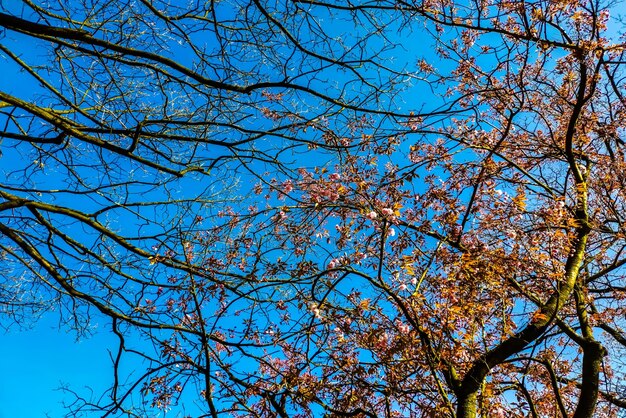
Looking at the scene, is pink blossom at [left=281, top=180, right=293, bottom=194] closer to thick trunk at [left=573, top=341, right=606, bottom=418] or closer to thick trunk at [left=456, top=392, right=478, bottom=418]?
thick trunk at [left=456, top=392, right=478, bottom=418]

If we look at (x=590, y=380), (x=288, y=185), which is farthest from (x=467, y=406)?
(x=288, y=185)

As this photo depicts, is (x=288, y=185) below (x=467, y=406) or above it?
above

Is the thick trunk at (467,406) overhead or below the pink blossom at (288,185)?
below

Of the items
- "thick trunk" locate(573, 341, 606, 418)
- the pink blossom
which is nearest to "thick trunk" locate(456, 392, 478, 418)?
"thick trunk" locate(573, 341, 606, 418)

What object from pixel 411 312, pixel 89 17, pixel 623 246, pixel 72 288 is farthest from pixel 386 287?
pixel 623 246

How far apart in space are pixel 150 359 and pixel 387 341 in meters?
2.40

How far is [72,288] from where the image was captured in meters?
4.96

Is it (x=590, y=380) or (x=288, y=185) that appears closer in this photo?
(x=288, y=185)

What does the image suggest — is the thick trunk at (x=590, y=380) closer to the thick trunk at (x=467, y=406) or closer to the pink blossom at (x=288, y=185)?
the thick trunk at (x=467, y=406)

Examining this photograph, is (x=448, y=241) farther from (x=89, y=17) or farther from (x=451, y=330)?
(x=89, y=17)

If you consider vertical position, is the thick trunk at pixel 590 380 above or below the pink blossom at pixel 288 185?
below

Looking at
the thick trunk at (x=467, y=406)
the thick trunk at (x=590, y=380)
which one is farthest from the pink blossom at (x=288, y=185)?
the thick trunk at (x=590, y=380)

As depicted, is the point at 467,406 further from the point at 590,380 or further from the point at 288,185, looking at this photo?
the point at 288,185

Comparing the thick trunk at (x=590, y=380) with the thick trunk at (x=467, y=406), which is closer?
the thick trunk at (x=467, y=406)
